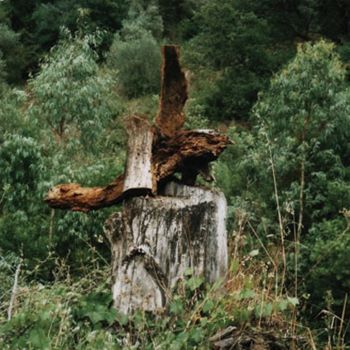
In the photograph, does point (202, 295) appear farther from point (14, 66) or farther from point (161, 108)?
point (14, 66)

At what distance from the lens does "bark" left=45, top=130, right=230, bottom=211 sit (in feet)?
14.4

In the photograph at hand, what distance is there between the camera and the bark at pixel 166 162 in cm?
440

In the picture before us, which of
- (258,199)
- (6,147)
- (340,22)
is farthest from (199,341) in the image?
(340,22)

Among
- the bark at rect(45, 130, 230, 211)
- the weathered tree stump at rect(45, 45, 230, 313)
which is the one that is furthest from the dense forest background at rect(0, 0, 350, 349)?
the bark at rect(45, 130, 230, 211)

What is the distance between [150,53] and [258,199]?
1652 cm

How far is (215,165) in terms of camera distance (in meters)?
12.7

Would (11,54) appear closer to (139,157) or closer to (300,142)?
(300,142)

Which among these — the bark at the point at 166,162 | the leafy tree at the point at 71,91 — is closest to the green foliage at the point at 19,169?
the leafy tree at the point at 71,91

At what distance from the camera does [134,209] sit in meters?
4.02

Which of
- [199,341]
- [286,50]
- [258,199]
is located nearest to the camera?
[199,341]

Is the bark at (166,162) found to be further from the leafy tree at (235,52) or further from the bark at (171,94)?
the leafy tree at (235,52)

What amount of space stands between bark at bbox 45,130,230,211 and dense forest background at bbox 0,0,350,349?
368mm

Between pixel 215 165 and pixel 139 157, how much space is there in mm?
8355

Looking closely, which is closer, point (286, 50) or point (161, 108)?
point (161, 108)
